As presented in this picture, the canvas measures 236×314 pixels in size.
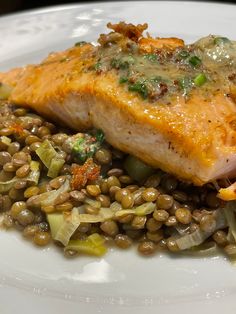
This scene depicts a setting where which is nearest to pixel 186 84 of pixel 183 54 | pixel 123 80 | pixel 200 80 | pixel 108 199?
pixel 200 80

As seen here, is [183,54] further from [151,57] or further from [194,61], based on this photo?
[151,57]

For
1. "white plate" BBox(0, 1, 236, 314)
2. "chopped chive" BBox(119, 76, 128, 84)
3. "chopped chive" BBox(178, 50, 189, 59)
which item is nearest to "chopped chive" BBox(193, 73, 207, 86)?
"chopped chive" BBox(178, 50, 189, 59)

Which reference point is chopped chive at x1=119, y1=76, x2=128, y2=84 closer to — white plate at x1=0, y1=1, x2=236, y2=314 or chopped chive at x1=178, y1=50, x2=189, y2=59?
chopped chive at x1=178, y1=50, x2=189, y2=59

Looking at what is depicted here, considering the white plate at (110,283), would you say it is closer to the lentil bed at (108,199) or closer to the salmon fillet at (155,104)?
the lentil bed at (108,199)

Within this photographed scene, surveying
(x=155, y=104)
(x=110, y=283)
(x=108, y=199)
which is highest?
(x=155, y=104)

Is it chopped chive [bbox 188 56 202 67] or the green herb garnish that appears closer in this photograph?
the green herb garnish

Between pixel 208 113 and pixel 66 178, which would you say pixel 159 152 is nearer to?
pixel 208 113

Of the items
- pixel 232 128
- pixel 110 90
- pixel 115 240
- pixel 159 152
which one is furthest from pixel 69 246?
pixel 232 128
